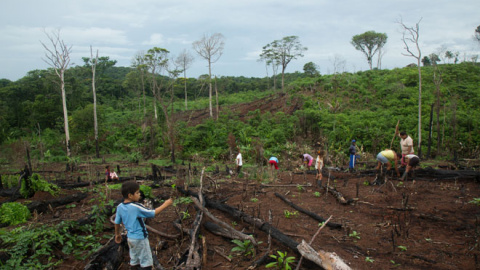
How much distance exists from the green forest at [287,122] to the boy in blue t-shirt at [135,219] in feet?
44.9

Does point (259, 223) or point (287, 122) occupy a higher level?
point (287, 122)

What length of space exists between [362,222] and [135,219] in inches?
175

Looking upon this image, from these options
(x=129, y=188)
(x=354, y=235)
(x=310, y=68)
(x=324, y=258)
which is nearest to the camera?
(x=129, y=188)

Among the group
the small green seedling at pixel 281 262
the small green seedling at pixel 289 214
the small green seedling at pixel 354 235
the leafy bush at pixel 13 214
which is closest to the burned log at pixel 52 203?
the leafy bush at pixel 13 214

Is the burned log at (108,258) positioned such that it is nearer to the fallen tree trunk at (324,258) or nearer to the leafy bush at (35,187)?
the fallen tree trunk at (324,258)

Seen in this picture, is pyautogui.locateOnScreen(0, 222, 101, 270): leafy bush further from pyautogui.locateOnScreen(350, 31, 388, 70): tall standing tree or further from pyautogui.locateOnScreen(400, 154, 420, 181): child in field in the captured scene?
pyautogui.locateOnScreen(350, 31, 388, 70): tall standing tree

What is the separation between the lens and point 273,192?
319 inches

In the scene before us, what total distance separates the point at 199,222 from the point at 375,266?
2.96m

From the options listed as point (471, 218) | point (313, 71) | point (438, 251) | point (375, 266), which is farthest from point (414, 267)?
point (313, 71)

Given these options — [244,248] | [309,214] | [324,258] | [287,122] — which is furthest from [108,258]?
[287,122]

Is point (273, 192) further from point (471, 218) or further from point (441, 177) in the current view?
point (441, 177)

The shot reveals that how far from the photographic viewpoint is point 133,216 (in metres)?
3.35

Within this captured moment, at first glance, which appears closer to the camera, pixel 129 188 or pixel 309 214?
pixel 129 188

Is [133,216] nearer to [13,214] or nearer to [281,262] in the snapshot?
[281,262]
